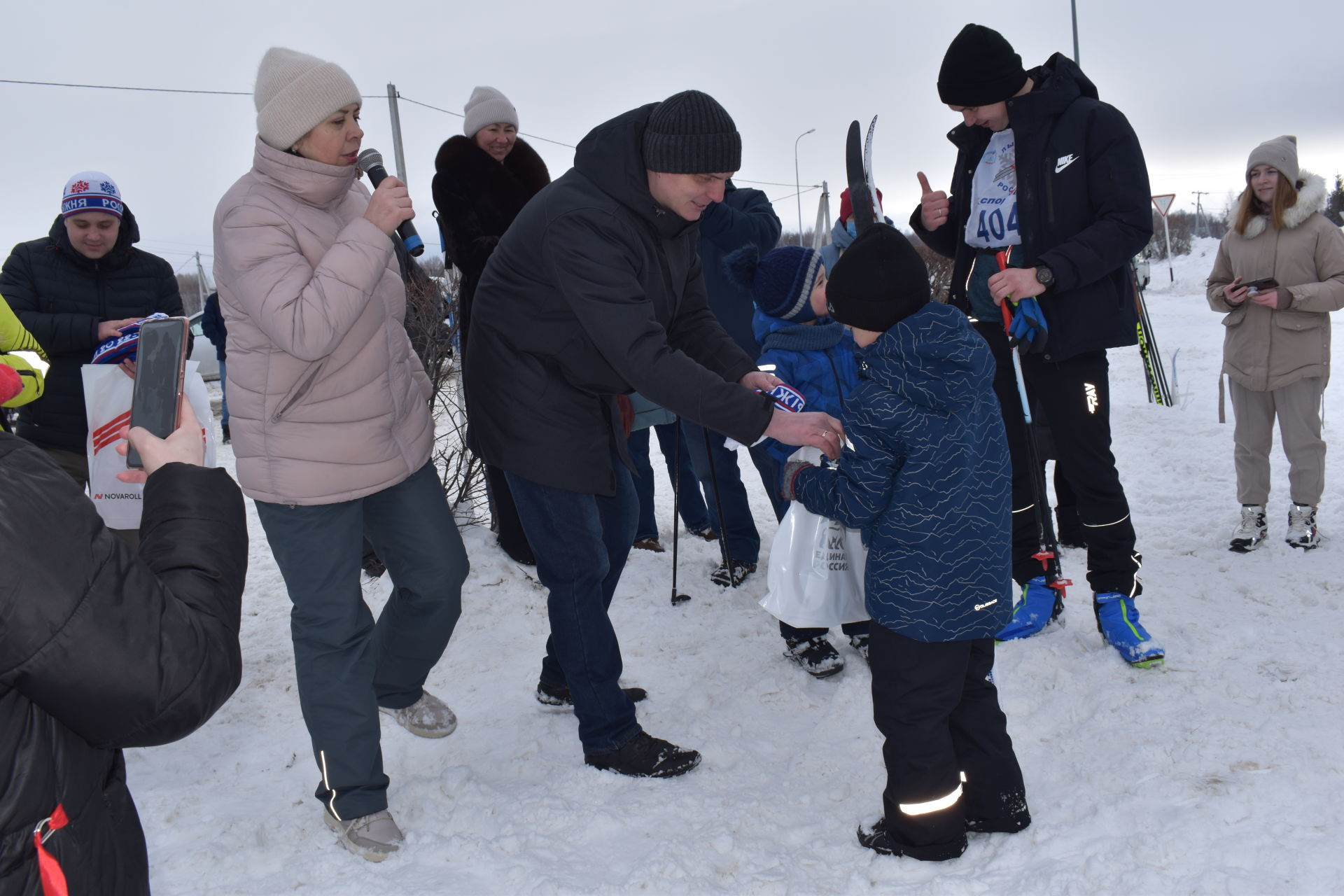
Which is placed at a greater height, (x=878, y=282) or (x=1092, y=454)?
(x=878, y=282)

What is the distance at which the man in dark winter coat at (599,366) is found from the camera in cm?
253

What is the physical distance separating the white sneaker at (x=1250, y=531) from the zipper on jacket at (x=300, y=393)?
4.22 meters

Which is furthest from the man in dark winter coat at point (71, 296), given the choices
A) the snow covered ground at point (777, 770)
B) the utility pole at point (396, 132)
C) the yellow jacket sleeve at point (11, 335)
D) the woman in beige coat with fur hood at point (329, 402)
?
the utility pole at point (396, 132)

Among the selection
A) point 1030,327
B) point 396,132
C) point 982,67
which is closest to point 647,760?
point 1030,327

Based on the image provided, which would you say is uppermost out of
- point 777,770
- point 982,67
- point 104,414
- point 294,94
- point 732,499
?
point 982,67

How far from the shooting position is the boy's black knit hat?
233cm

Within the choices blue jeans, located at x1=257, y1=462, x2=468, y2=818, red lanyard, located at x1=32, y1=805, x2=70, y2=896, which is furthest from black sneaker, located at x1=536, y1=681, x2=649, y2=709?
red lanyard, located at x1=32, y1=805, x2=70, y2=896

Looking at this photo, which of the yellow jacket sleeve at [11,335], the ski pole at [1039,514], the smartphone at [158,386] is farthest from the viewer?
the ski pole at [1039,514]

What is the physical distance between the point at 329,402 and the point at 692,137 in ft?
3.92

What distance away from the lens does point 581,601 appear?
2.84m

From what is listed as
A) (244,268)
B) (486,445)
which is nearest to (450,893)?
(486,445)

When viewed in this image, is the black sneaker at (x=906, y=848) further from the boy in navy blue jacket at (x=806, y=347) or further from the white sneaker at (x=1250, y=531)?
the white sneaker at (x=1250, y=531)

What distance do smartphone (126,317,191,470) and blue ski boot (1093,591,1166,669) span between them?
3097 millimetres

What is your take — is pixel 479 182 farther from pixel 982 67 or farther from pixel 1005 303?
pixel 1005 303
